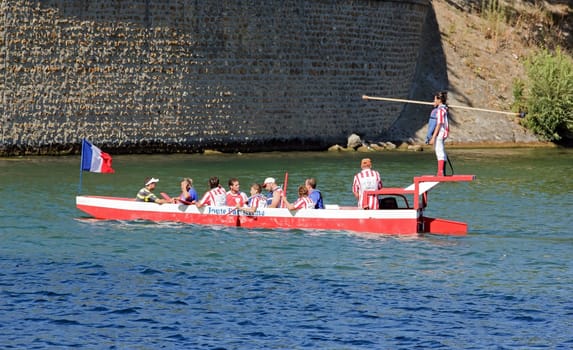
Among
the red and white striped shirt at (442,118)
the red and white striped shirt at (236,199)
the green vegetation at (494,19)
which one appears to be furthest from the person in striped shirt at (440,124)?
the green vegetation at (494,19)

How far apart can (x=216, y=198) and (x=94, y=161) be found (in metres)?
2.53

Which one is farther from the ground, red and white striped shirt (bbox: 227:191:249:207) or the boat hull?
red and white striped shirt (bbox: 227:191:249:207)

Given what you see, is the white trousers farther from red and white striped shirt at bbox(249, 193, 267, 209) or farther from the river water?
red and white striped shirt at bbox(249, 193, 267, 209)

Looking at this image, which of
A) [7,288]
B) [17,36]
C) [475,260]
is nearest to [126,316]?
[7,288]

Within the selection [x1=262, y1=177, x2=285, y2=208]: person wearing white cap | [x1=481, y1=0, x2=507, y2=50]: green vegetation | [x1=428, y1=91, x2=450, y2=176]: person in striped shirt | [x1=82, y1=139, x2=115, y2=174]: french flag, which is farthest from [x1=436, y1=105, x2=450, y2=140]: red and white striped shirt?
[x1=481, y1=0, x2=507, y2=50]: green vegetation

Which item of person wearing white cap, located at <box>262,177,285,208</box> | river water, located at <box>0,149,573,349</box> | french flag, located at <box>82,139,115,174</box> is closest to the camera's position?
river water, located at <box>0,149,573,349</box>

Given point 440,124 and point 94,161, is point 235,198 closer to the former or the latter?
point 94,161

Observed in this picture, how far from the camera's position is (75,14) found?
29.0 meters

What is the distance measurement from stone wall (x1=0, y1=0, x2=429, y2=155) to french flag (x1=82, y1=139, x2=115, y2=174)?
25.5 feet

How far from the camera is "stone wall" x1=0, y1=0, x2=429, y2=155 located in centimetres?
2870

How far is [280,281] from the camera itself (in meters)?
16.1

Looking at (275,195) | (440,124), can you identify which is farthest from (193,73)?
(440,124)

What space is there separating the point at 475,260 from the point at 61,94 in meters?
14.4

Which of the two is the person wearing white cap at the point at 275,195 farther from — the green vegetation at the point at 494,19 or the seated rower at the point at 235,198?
the green vegetation at the point at 494,19
